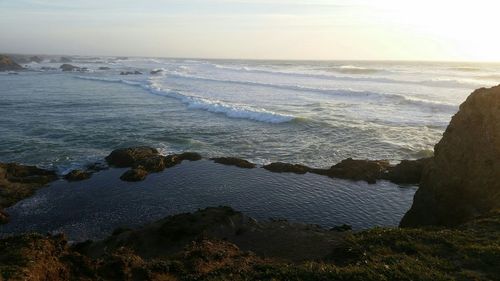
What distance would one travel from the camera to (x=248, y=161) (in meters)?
25.0

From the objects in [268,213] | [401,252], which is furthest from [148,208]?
Result: [401,252]

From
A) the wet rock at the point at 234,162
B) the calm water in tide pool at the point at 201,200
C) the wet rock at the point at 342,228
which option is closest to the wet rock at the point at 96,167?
the calm water in tide pool at the point at 201,200

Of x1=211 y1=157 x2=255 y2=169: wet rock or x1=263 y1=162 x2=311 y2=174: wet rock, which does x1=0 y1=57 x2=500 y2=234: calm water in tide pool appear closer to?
x1=263 y1=162 x2=311 y2=174: wet rock

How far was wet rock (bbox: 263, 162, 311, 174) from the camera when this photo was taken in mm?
22969

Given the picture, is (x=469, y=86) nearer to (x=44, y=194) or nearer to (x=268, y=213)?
(x=268, y=213)

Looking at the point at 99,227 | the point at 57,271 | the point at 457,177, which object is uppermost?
the point at 457,177

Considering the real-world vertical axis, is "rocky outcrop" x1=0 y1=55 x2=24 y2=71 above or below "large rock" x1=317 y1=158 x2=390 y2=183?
above

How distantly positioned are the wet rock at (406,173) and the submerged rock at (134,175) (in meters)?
13.0

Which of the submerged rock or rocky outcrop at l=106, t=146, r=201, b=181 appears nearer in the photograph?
the submerged rock

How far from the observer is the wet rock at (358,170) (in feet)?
72.4

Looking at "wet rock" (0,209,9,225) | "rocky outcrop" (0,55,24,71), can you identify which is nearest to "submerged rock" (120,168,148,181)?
"wet rock" (0,209,9,225)

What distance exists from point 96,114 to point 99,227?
26.6 m

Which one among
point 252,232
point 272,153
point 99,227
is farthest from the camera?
point 272,153

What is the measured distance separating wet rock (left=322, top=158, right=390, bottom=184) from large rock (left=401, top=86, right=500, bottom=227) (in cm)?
561
